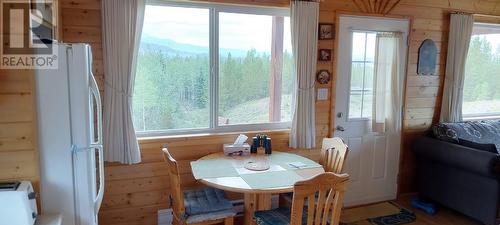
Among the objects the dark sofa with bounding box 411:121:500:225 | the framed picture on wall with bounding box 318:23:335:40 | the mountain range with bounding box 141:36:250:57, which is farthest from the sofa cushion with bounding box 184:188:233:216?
the dark sofa with bounding box 411:121:500:225

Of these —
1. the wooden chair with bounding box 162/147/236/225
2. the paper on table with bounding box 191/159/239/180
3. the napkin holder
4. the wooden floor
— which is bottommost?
the wooden floor

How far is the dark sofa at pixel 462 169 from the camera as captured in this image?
120 inches

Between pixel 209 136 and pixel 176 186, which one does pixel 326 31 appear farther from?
pixel 176 186

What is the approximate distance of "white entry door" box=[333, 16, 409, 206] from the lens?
3.42 m

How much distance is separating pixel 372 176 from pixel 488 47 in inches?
89.4

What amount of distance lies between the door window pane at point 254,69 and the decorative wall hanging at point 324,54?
29 centimetres

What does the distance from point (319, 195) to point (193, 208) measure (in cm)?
92

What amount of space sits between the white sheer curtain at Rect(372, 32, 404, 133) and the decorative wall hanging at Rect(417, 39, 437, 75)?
0.93ft

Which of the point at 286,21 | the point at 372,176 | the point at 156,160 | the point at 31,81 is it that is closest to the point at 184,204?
the point at 156,160

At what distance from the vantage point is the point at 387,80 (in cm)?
357

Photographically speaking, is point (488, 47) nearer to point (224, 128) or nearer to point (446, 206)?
point (446, 206)

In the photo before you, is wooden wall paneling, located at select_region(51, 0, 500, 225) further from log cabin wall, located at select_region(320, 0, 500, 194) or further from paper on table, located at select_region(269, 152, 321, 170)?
paper on table, located at select_region(269, 152, 321, 170)

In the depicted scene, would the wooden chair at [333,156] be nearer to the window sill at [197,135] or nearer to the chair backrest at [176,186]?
the window sill at [197,135]

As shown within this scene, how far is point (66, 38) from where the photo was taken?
100 inches
